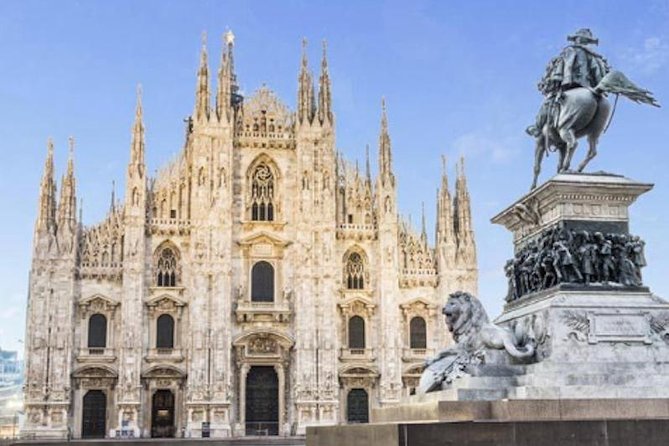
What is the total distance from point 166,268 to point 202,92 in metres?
8.86

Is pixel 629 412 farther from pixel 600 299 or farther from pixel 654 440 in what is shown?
pixel 600 299

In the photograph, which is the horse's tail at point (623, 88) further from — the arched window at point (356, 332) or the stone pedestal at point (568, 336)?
the arched window at point (356, 332)

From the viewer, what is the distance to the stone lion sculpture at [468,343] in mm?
10977

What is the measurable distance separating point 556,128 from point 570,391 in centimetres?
384

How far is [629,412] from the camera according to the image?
1020cm

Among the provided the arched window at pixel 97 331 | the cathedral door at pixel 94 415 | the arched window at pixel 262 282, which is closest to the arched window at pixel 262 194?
the arched window at pixel 262 282

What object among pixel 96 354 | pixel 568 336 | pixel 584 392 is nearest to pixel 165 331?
pixel 96 354

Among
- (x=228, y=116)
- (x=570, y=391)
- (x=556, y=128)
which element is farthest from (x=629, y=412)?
(x=228, y=116)

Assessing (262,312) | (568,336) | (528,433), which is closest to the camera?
(528,433)

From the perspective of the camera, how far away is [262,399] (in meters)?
43.0

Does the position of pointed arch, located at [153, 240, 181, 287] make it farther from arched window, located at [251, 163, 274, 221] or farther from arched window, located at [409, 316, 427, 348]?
arched window, located at [409, 316, 427, 348]

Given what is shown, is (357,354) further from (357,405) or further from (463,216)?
(463,216)

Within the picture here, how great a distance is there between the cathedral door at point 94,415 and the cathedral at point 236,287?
65 millimetres

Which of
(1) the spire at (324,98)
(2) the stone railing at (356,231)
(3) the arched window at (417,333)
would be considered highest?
(1) the spire at (324,98)
